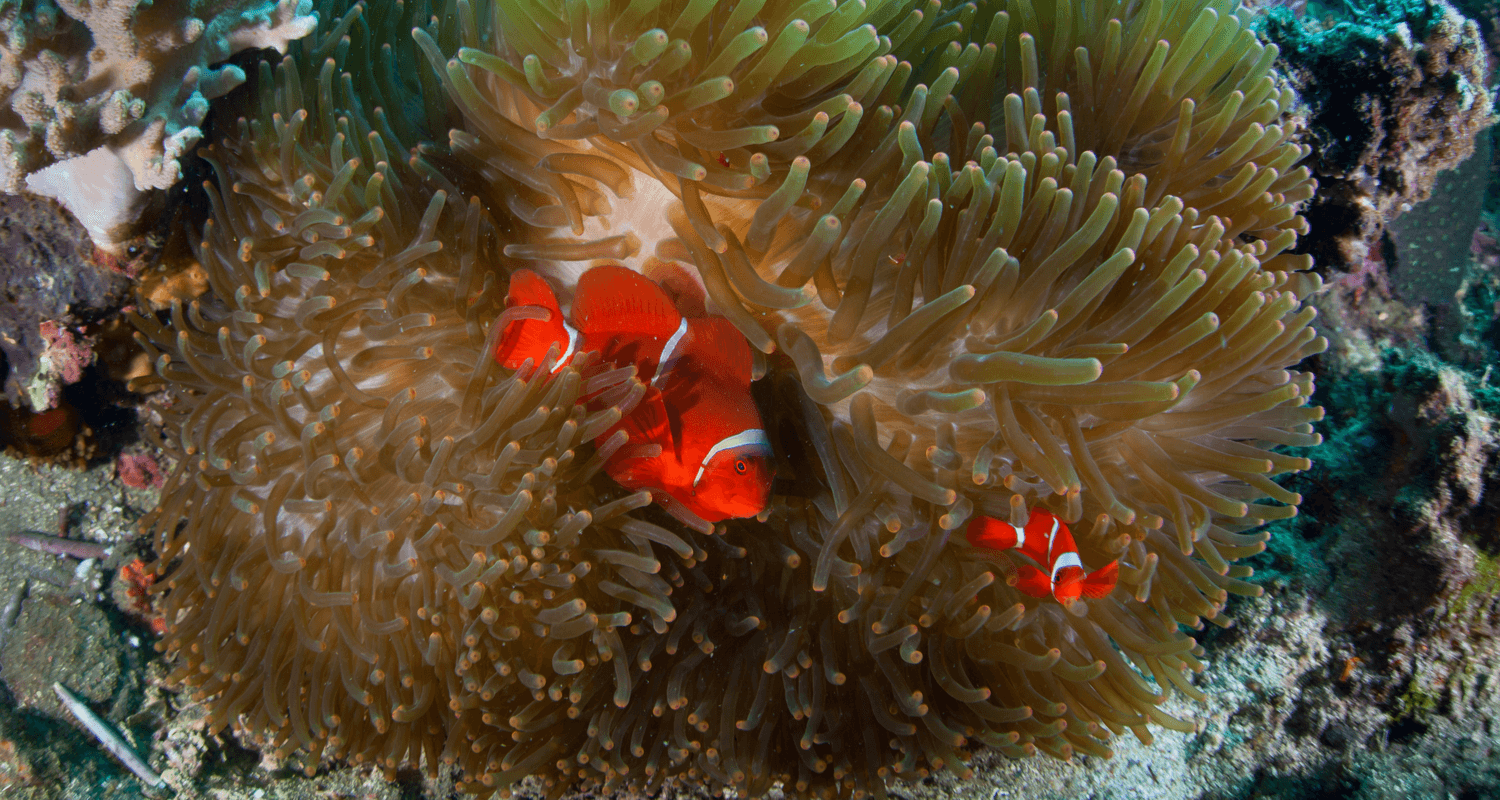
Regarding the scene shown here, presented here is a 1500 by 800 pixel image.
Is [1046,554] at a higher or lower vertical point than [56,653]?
higher

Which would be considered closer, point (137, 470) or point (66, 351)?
point (66, 351)

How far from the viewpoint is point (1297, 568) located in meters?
2.86

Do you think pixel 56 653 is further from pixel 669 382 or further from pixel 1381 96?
pixel 1381 96

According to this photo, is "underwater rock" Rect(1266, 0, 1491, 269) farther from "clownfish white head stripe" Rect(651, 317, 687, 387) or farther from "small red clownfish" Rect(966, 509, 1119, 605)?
"clownfish white head stripe" Rect(651, 317, 687, 387)

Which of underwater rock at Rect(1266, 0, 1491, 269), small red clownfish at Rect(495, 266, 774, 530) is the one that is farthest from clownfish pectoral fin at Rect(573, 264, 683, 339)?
underwater rock at Rect(1266, 0, 1491, 269)

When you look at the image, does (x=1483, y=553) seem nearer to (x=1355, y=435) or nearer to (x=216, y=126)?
(x=1355, y=435)

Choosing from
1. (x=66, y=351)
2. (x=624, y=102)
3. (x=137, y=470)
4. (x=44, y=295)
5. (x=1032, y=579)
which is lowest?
(x=137, y=470)

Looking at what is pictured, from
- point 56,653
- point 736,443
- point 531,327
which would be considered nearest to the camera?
point 736,443

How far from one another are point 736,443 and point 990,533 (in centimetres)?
61

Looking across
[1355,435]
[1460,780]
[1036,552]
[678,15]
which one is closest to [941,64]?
[678,15]

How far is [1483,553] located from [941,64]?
2.40 metres

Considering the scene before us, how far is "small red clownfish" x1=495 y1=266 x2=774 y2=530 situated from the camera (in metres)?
1.51

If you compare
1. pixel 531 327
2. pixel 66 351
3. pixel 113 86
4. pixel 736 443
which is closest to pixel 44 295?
pixel 66 351

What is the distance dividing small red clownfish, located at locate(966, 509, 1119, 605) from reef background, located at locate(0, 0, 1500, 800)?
40.8 inches
